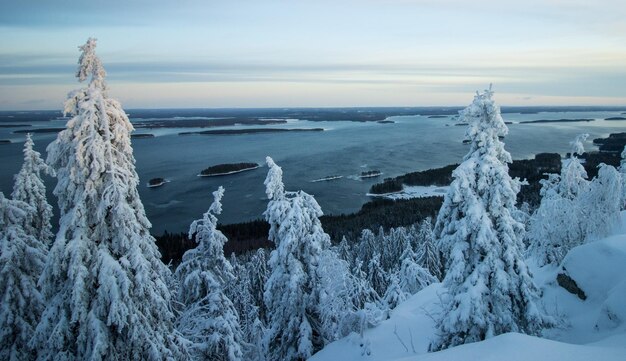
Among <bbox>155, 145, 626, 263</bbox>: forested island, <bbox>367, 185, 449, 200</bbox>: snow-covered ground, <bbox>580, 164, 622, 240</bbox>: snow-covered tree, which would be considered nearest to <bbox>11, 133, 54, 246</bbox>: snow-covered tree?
<bbox>580, 164, 622, 240</bbox>: snow-covered tree

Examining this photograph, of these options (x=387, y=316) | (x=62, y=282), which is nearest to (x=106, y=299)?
(x=62, y=282)

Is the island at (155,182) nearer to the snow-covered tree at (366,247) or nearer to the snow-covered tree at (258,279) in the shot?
the snow-covered tree at (258,279)

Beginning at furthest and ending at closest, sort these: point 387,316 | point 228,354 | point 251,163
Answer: point 251,163 < point 387,316 < point 228,354

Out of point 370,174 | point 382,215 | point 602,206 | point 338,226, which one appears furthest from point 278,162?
point 602,206

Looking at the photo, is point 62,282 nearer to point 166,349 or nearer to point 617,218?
point 166,349

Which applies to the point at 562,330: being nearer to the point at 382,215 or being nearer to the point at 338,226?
the point at 338,226

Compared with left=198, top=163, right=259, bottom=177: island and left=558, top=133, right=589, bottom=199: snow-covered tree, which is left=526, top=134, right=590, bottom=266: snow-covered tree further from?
left=198, top=163, right=259, bottom=177: island

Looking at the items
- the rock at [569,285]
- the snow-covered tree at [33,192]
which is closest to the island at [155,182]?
the snow-covered tree at [33,192]
